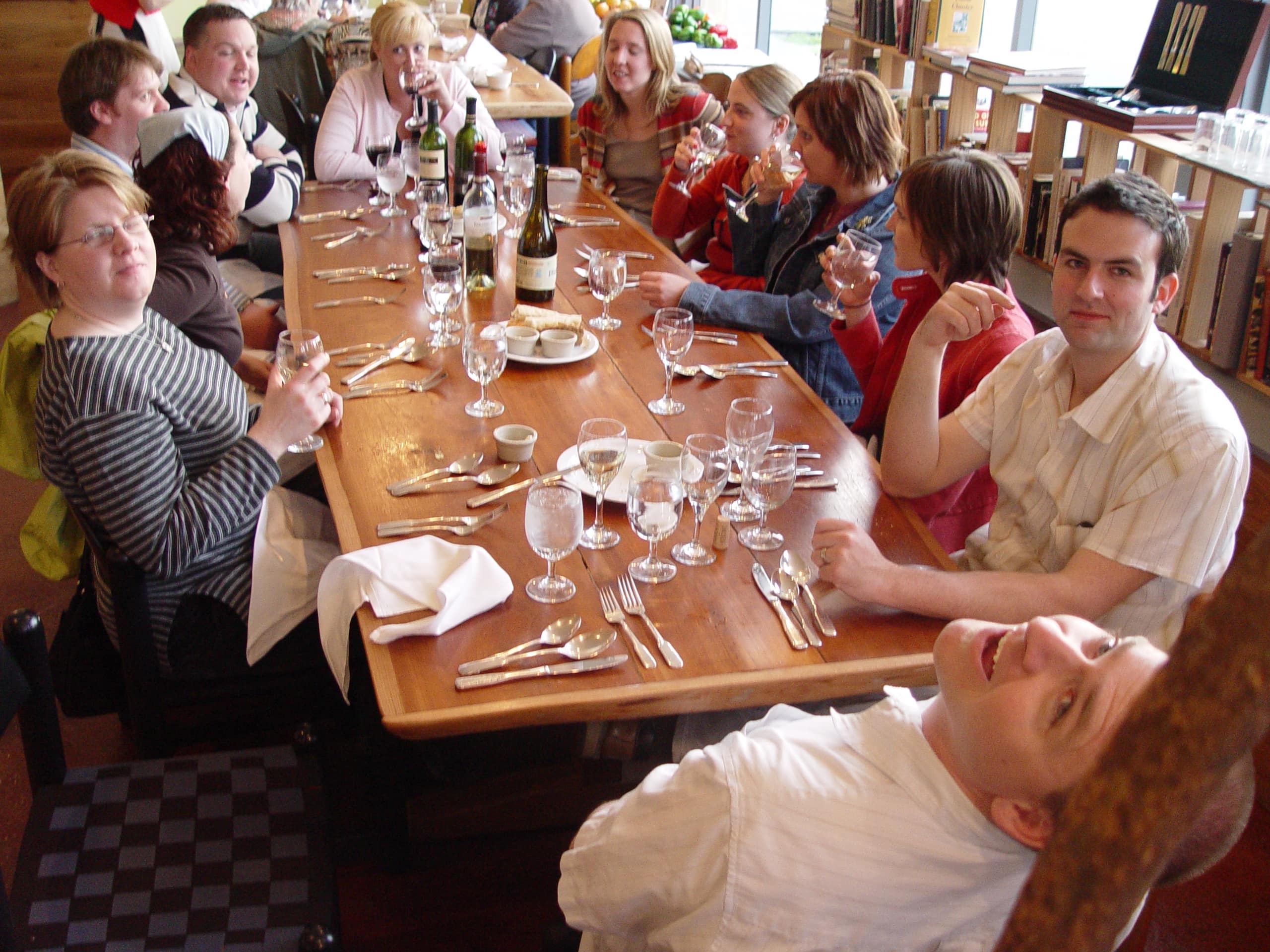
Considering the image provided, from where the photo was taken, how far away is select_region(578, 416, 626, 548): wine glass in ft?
5.35

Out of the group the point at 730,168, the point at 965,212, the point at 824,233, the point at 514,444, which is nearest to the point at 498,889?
the point at 514,444

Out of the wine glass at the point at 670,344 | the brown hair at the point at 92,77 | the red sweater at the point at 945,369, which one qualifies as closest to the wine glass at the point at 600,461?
the wine glass at the point at 670,344

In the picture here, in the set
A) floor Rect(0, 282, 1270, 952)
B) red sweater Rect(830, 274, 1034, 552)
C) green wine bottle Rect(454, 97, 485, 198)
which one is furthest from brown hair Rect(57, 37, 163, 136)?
red sweater Rect(830, 274, 1034, 552)

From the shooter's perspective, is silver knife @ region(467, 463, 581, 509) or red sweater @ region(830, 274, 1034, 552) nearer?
silver knife @ region(467, 463, 581, 509)

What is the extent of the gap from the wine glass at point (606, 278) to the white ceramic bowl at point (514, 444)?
0.67 meters

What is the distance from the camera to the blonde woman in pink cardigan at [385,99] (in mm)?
3688

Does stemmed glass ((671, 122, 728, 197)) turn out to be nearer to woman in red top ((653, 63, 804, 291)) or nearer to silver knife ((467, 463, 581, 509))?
woman in red top ((653, 63, 804, 291))

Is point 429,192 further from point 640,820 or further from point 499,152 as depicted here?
point 640,820

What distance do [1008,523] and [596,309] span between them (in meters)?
1.14

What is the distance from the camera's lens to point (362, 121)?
3.83m

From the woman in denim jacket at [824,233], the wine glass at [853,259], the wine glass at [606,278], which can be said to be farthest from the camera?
the woman in denim jacket at [824,233]

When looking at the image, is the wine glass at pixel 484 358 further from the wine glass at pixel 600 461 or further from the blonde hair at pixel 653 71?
the blonde hair at pixel 653 71

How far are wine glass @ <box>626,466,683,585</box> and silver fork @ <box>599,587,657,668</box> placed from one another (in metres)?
0.06

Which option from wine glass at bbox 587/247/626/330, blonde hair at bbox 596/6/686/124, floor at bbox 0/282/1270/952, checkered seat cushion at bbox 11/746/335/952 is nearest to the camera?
checkered seat cushion at bbox 11/746/335/952
